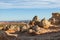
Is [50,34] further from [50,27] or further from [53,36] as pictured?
[50,27]

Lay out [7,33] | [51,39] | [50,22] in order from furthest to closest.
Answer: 1. [50,22]
2. [7,33]
3. [51,39]

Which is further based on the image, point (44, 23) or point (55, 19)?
point (55, 19)

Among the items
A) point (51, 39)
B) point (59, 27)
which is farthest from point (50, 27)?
point (51, 39)

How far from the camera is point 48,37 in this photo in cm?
1733

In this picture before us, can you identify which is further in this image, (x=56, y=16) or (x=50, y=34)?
(x=56, y=16)

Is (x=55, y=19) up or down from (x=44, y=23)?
up

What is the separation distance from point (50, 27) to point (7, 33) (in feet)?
12.9

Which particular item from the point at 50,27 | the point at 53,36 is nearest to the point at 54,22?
the point at 50,27

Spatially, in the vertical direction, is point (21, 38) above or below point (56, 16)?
below

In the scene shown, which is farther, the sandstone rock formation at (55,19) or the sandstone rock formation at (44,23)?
the sandstone rock formation at (55,19)

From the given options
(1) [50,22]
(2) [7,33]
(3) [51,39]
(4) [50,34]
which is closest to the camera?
(3) [51,39]

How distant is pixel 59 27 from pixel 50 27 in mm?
841

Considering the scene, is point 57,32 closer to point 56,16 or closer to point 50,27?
point 50,27

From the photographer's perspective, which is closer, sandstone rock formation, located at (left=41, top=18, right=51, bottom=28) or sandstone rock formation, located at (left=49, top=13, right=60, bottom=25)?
sandstone rock formation, located at (left=41, top=18, right=51, bottom=28)
